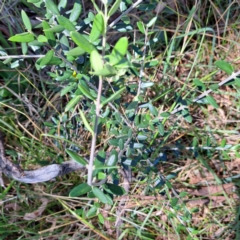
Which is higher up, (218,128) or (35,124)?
(35,124)

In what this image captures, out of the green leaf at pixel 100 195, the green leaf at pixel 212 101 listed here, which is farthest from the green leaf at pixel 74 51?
the green leaf at pixel 212 101

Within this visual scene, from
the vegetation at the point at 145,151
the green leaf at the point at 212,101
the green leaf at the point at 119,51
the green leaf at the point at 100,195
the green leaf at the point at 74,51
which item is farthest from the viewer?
the vegetation at the point at 145,151

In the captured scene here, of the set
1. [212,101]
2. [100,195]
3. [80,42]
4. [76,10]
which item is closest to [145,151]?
[212,101]

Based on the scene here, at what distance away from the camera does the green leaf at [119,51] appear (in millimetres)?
497

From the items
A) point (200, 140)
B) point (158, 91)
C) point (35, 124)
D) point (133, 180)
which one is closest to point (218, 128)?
point (200, 140)

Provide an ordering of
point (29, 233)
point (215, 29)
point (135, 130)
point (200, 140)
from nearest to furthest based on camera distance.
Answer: point (135, 130)
point (29, 233)
point (200, 140)
point (215, 29)

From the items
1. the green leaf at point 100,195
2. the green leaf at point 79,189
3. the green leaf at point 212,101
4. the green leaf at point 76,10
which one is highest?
the green leaf at point 76,10

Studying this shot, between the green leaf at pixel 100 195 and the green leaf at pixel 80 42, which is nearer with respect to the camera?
the green leaf at pixel 80 42

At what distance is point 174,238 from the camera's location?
126cm

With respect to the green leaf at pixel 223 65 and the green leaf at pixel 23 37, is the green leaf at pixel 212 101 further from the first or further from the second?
the green leaf at pixel 23 37

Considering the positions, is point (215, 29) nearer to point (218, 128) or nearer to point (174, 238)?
point (218, 128)

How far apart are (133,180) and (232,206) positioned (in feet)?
1.14

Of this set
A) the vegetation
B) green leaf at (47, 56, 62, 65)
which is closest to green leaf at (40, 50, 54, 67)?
green leaf at (47, 56, 62, 65)

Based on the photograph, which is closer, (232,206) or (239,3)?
(232,206)
